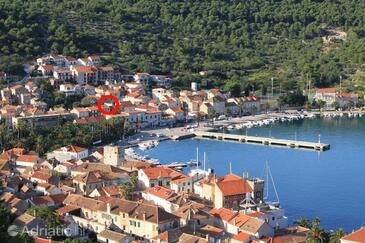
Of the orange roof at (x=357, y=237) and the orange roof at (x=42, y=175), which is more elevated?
the orange roof at (x=42, y=175)

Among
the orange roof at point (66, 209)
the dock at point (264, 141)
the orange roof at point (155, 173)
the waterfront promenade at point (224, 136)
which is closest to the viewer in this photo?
the orange roof at point (66, 209)

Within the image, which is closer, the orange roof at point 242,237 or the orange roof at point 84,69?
the orange roof at point 242,237

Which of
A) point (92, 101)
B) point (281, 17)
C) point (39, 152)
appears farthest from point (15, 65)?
point (281, 17)

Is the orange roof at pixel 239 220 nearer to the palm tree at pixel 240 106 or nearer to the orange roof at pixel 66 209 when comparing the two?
the orange roof at pixel 66 209

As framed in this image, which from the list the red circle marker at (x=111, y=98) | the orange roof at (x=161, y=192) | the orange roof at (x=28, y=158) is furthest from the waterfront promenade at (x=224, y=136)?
the orange roof at (x=161, y=192)

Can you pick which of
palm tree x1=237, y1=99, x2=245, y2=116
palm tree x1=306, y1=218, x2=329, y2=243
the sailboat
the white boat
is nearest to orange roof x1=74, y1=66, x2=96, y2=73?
palm tree x1=237, y1=99, x2=245, y2=116

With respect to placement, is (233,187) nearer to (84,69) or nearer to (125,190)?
(125,190)

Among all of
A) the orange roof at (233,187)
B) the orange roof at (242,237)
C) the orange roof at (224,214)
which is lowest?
the orange roof at (242,237)

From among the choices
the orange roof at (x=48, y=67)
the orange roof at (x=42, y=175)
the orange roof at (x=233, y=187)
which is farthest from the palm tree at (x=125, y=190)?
the orange roof at (x=48, y=67)

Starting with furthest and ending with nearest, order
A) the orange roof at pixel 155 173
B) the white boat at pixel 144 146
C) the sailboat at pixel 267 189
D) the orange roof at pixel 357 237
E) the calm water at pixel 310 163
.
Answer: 1. the white boat at pixel 144 146
2. the orange roof at pixel 155 173
3. the calm water at pixel 310 163
4. the sailboat at pixel 267 189
5. the orange roof at pixel 357 237
